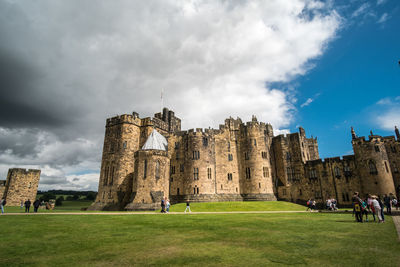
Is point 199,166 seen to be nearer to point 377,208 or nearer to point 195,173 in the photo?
point 195,173

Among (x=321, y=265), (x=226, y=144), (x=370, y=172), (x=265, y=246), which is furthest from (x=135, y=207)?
(x=370, y=172)

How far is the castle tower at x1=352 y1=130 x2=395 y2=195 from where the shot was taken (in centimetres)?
3809

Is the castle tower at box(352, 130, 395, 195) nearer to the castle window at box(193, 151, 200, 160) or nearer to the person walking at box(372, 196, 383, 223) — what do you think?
the person walking at box(372, 196, 383, 223)

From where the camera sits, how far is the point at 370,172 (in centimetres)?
3950

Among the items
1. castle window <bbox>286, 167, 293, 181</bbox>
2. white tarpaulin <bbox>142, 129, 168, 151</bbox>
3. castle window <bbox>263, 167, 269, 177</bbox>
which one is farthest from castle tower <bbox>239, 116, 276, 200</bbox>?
white tarpaulin <bbox>142, 129, 168, 151</bbox>

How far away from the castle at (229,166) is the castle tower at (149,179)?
16cm

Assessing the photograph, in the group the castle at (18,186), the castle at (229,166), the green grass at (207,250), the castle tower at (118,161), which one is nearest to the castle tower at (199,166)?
the castle at (229,166)

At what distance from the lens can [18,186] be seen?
53.3m

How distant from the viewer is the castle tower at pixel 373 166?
38094mm

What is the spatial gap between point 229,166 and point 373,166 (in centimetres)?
2622

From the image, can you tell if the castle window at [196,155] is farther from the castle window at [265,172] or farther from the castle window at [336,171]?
the castle window at [336,171]

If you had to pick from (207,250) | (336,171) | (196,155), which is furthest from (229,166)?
(207,250)

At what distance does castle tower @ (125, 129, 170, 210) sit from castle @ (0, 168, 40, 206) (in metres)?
34.8

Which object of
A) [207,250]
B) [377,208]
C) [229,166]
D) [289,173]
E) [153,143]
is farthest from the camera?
[229,166]
